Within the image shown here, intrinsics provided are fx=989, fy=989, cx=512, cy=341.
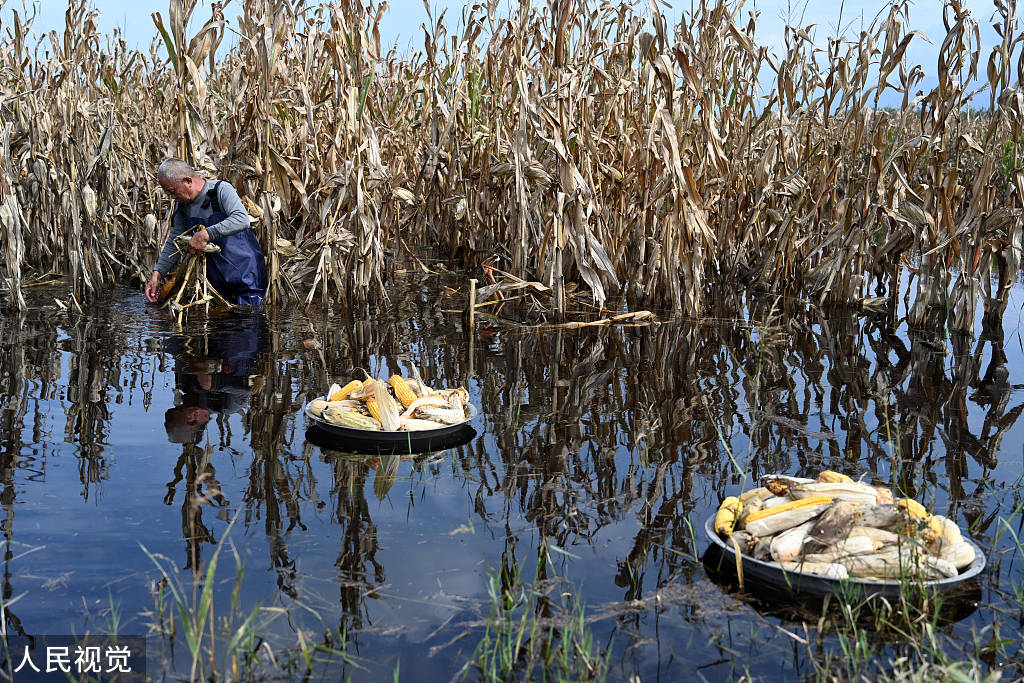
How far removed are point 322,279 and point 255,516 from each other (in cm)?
423

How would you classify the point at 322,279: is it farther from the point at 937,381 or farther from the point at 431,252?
the point at 937,381

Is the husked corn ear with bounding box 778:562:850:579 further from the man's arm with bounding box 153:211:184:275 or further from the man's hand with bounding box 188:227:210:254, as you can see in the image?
the man's arm with bounding box 153:211:184:275

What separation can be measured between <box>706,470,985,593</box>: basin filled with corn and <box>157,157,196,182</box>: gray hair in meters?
4.96

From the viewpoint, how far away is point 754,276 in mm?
8398

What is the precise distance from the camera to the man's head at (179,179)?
22.2 ft

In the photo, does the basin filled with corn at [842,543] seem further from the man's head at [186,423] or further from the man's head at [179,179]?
the man's head at [179,179]

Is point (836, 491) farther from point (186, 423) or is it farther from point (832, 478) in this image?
point (186, 423)

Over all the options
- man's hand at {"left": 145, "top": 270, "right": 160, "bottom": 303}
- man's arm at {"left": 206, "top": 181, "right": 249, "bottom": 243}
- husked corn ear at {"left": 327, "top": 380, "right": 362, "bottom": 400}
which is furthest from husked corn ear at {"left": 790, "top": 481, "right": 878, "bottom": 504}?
man's hand at {"left": 145, "top": 270, "right": 160, "bottom": 303}

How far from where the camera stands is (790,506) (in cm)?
310

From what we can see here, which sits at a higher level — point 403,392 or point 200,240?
point 200,240

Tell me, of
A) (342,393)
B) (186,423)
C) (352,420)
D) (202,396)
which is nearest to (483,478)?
(352,420)

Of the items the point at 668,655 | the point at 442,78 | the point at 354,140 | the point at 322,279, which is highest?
the point at 442,78

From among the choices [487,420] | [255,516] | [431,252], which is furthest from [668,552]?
[431,252]

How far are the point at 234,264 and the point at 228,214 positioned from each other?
43 centimetres
